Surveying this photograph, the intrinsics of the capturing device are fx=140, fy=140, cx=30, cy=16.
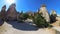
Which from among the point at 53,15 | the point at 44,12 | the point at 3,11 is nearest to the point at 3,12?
the point at 3,11

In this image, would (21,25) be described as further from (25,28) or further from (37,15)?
(37,15)

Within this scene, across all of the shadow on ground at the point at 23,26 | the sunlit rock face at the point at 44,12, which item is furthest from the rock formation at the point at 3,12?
the sunlit rock face at the point at 44,12

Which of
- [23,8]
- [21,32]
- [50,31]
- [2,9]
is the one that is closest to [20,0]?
[23,8]

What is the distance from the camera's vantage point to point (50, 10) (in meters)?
1.94

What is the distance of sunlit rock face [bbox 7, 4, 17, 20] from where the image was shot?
74.5 inches

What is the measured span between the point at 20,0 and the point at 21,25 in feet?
1.12

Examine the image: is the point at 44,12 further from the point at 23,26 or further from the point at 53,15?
the point at 23,26

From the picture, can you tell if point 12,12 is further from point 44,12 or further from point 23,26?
point 44,12

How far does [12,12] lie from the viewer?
6.23 ft

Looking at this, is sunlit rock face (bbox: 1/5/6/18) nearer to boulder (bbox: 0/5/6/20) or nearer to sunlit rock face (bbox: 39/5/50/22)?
boulder (bbox: 0/5/6/20)

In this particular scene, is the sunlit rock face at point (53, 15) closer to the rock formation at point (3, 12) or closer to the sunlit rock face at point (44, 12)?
the sunlit rock face at point (44, 12)

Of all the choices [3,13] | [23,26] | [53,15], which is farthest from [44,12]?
[3,13]

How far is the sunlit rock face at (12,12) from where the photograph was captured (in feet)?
6.21

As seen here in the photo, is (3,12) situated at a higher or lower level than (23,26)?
higher
